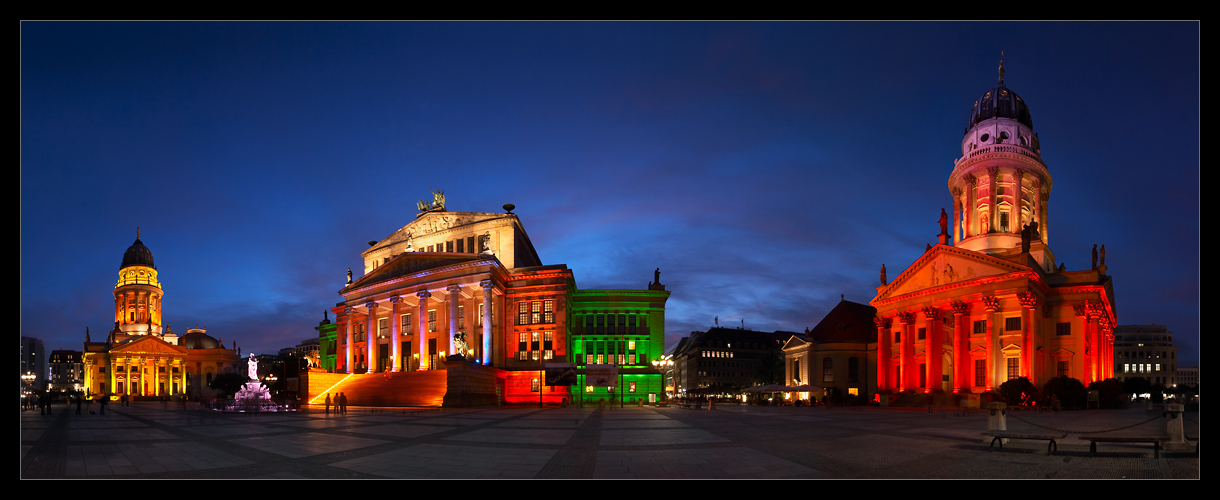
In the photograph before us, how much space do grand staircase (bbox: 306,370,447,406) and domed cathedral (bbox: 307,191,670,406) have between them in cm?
13

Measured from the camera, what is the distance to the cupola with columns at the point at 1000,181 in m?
75.5

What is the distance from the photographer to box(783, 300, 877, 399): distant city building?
82.6 meters

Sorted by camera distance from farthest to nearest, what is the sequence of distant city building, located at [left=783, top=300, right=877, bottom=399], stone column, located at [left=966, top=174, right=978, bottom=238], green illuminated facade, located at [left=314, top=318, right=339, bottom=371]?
green illuminated facade, located at [left=314, top=318, right=339, bottom=371] < distant city building, located at [left=783, top=300, right=877, bottom=399] < stone column, located at [left=966, top=174, right=978, bottom=238]

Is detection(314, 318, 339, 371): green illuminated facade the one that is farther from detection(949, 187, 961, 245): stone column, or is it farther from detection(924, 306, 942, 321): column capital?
detection(949, 187, 961, 245): stone column

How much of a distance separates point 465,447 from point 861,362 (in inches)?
2926

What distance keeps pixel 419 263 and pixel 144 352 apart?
92.9m

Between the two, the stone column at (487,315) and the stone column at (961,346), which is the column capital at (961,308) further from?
the stone column at (487,315)

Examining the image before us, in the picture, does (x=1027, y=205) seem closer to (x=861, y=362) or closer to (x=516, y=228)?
(x=861, y=362)

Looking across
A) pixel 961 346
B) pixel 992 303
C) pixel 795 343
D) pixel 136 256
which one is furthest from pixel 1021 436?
pixel 136 256

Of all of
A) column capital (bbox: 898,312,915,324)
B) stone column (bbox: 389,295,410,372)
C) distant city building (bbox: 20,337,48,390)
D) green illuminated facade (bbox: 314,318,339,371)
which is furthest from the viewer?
green illuminated facade (bbox: 314,318,339,371)

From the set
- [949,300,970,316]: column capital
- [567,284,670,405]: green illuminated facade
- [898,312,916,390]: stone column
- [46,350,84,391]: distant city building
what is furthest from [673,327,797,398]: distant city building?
[46,350,84,391]: distant city building

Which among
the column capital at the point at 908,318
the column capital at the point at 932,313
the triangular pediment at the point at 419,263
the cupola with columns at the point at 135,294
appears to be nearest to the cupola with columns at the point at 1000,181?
the column capital at the point at 908,318

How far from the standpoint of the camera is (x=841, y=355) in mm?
82750
